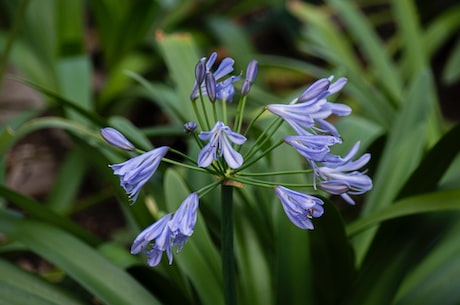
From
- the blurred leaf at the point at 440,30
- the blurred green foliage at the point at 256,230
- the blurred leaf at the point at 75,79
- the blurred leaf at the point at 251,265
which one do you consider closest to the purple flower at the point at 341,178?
the blurred green foliage at the point at 256,230

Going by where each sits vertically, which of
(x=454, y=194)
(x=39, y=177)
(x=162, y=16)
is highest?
(x=162, y=16)

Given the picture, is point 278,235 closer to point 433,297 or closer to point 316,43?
point 433,297

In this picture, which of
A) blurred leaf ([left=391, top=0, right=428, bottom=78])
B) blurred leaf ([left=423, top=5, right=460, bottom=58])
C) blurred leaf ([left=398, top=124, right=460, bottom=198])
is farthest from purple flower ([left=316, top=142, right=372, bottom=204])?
blurred leaf ([left=423, top=5, right=460, bottom=58])

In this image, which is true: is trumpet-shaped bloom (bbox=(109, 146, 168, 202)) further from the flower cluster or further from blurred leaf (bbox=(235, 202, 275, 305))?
blurred leaf (bbox=(235, 202, 275, 305))

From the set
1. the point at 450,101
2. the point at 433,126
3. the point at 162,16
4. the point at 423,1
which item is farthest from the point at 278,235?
the point at 423,1

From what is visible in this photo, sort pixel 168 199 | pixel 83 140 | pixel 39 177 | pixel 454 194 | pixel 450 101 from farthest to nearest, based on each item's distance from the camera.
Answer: pixel 450 101 → pixel 39 177 → pixel 83 140 → pixel 168 199 → pixel 454 194

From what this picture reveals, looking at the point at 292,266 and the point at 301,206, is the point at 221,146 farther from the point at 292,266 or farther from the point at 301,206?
the point at 292,266
